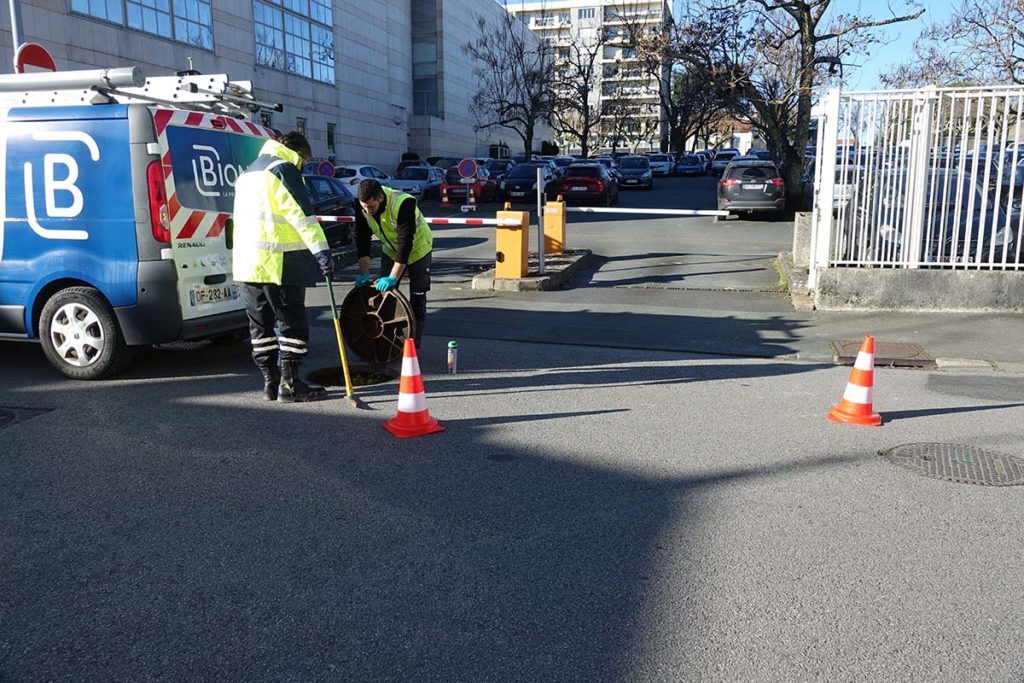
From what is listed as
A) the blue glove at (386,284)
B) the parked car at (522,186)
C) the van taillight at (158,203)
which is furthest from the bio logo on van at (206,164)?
the parked car at (522,186)

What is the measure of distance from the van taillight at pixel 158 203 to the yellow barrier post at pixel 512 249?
5698 millimetres

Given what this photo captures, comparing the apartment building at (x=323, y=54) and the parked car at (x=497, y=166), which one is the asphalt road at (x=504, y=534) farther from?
the parked car at (x=497, y=166)

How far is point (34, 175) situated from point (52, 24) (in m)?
23.3

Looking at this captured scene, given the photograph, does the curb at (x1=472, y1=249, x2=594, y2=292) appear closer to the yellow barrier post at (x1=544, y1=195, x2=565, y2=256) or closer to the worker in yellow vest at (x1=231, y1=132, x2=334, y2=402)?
the yellow barrier post at (x1=544, y1=195, x2=565, y2=256)

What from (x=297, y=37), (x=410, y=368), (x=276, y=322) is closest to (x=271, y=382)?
(x=276, y=322)

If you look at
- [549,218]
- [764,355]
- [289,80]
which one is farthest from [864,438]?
[289,80]

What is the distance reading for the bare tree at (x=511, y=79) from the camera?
174 feet

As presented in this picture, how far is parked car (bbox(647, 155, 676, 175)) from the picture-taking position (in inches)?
2163

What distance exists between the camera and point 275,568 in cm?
364

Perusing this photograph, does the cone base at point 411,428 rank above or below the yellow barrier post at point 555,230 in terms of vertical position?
below

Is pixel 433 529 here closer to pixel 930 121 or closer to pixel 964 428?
pixel 964 428

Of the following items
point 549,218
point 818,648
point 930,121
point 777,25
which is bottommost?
point 818,648

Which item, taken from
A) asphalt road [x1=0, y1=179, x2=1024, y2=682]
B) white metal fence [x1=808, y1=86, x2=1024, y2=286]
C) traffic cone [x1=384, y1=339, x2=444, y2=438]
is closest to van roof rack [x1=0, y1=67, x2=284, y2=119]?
asphalt road [x1=0, y1=179, x2=1024, y2=682]

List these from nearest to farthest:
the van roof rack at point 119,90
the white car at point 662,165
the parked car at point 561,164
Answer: the van roof rack at point 119,90, the parked car at point 561,164, the white car at point 662,165
